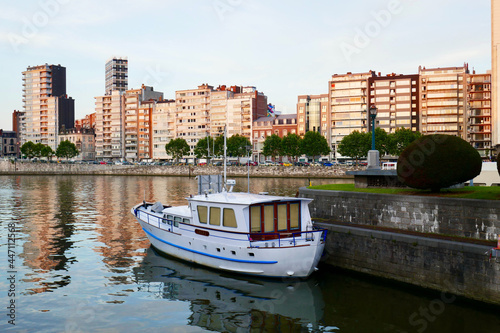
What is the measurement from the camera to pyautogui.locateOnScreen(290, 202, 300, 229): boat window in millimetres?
23672

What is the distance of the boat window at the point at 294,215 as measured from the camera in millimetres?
23672

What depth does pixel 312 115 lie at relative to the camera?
168500mm

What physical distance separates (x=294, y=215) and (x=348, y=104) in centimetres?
14076

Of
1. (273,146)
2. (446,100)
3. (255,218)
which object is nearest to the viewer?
(255,218)

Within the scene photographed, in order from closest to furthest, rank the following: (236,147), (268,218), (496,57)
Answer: (268,218) → (496,57) → (236,147)

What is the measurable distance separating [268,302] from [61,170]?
450 feet

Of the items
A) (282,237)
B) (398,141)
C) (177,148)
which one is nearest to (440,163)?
(282,237)

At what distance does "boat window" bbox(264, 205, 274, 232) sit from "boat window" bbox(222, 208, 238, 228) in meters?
1.51

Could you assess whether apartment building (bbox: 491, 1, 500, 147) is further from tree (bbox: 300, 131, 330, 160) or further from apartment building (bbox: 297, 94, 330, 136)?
apartment building (bbox: 297, 94, 330, 136)

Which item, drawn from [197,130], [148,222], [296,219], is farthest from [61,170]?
[296,219]

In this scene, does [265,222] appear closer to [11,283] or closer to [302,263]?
[302,263]

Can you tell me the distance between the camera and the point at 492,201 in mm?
19922

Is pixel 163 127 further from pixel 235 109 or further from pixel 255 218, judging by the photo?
pixel 255 218

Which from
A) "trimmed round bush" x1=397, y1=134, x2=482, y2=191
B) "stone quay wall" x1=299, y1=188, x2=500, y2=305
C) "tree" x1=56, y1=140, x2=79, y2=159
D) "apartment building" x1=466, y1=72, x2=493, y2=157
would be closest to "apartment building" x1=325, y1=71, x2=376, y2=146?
"apartment building" x1=466, y1=72, x2=493, y2=157
